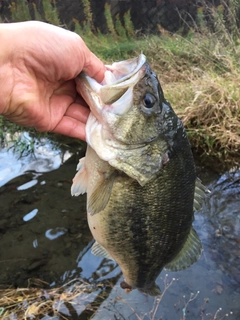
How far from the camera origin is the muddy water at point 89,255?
3496mm

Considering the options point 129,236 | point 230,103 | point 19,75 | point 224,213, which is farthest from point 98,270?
point 230,103

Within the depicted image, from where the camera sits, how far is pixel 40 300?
11.5 ft

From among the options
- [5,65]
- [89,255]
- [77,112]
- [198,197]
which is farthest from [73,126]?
[89,255]

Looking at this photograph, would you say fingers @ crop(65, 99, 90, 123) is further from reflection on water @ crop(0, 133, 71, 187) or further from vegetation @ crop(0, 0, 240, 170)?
vegetation @ crop(0, 0, 240, 170)

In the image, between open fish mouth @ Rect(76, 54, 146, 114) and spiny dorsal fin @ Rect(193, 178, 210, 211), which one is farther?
spiny dorsal fin @ Rect(193, 178, 210, 211)

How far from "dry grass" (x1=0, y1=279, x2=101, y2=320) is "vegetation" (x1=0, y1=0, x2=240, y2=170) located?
107 inches

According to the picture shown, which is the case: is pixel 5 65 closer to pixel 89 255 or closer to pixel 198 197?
pixel 198 197

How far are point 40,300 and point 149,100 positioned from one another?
260 cm

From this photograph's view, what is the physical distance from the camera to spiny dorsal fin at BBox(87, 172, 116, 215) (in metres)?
1.82

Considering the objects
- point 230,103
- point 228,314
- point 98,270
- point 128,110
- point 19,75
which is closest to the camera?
point 128,110

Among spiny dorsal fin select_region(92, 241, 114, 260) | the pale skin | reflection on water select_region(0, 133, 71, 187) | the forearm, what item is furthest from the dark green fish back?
reflection on water select_region(0, 133, 71, 187)

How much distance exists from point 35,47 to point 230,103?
4.25 meters

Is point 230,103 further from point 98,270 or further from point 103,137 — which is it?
point 103,137

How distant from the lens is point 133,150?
1.83 m
